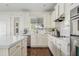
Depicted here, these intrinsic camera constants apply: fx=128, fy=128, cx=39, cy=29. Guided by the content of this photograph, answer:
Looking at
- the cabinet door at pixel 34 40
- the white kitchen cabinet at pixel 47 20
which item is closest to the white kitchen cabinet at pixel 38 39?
the cabinet door at pixel 34 40

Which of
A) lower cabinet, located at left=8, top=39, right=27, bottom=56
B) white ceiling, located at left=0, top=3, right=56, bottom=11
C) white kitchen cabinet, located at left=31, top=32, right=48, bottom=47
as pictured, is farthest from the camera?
white kitchen cabinet, located at left=31, top=32, right=48, bottom=47

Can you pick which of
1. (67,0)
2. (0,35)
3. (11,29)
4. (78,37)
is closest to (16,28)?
(11,29)

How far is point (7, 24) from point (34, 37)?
56.0 inches

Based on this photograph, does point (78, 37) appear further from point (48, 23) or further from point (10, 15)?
point (48, 23)

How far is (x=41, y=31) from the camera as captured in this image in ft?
11.8

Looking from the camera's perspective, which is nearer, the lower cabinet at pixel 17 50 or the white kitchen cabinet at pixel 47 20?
the lower cabinet at pixel 17 50

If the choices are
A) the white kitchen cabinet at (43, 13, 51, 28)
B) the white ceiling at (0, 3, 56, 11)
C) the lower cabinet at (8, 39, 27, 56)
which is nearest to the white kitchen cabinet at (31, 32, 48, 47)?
the white kitchen cabinet at (43, 13, 51, 28)

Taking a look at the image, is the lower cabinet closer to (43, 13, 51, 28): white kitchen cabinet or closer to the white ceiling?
the white ceiling

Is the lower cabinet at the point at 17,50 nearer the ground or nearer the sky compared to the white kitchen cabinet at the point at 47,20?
nearer the ground

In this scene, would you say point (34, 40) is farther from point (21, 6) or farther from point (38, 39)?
point (21, 6)

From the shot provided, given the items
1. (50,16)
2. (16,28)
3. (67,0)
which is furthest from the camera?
(50,16)

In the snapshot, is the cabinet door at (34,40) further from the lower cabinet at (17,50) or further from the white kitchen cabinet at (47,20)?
the lower cabinet at (17,50)

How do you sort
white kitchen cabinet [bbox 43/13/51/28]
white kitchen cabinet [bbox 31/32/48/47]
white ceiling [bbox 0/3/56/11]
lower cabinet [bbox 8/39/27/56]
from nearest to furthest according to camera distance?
lower cabinet [bbox 8/39/27/56] < white ceiling [bbox 0/3/56/11] < white kitchen cabinet [bbox 43/13/51/28] < white kitchen cabinet [bbox 31/32/48/47]

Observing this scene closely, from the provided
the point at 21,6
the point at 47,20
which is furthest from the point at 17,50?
the point at 47,20
